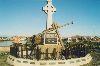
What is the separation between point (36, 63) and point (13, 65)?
2.76 meters

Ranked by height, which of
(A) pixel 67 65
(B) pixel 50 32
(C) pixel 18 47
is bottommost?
(A) pixel 67 65

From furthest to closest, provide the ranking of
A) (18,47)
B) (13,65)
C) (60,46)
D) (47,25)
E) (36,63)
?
(47,25)
(60,46)
(18,47)
(13,65)
(36,63)

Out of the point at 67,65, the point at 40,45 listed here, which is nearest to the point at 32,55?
the point at 40,45

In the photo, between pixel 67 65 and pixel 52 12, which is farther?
pixel 52 12

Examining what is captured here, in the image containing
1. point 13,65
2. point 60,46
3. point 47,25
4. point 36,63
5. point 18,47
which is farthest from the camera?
point 47,25

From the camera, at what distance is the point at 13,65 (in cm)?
2036

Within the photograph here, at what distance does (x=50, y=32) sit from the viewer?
24969mm

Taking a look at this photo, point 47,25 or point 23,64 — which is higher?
point 47,25

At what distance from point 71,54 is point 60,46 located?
1.97m

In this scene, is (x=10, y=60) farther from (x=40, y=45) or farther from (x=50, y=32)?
(x=50, y=32)

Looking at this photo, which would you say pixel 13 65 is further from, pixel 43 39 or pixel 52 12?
pixel 52 12

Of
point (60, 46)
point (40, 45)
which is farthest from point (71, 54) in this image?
point (40, 45)

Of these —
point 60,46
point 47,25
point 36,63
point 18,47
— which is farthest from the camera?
point 47,25

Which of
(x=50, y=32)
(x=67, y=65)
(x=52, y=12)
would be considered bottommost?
(x=67, y=65)
